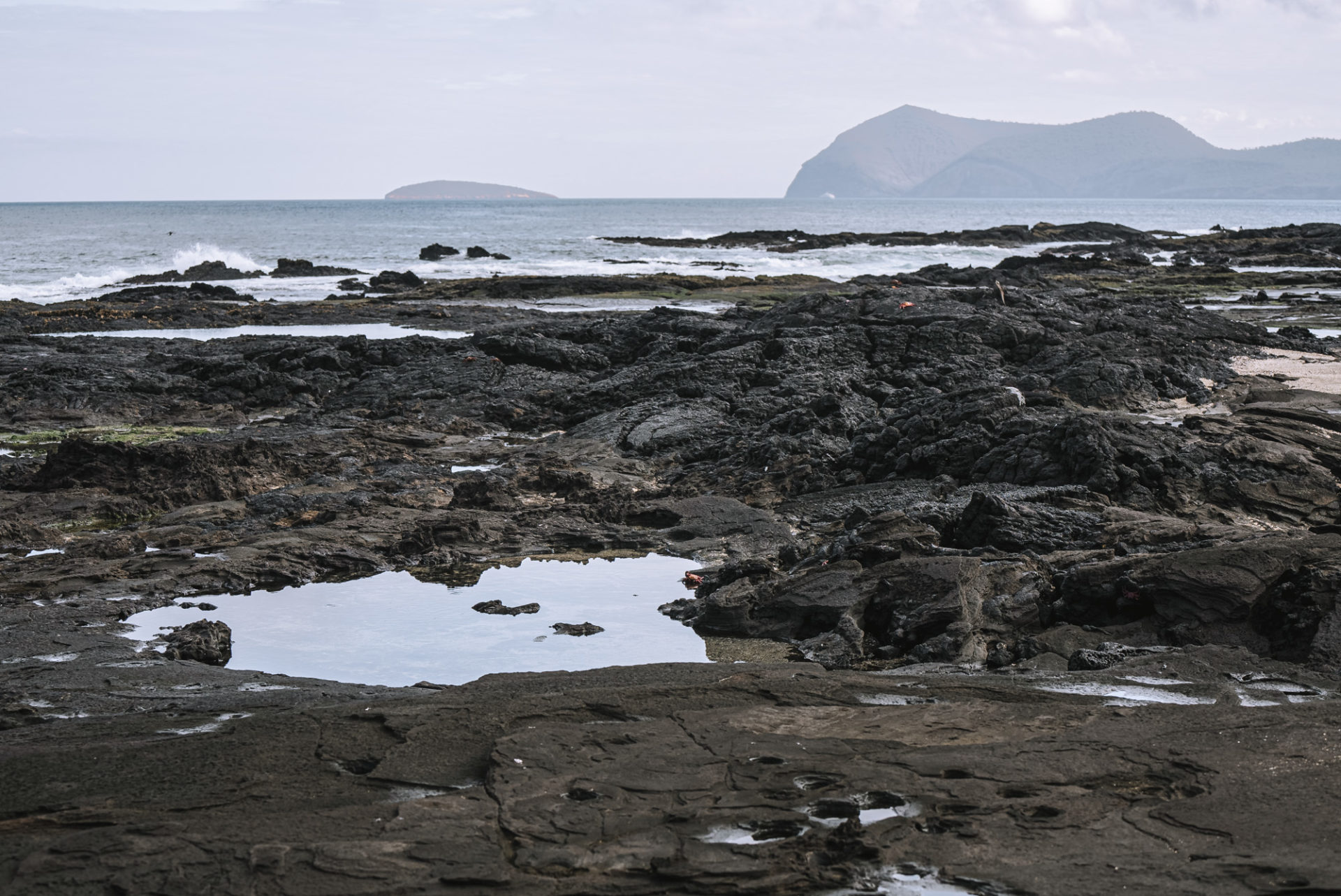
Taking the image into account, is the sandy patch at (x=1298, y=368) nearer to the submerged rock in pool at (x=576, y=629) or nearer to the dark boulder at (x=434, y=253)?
the submerged rock in pool at (x=576, y=629)

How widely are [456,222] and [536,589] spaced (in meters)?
109

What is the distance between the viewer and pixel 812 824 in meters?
3.84

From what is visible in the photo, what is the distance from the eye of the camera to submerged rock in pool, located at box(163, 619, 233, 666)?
6926 millimetres

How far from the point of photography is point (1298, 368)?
17.6 m

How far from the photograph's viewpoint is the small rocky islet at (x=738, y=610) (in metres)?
3.69

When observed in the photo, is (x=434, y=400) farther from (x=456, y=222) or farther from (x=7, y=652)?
(x=456, y=222)

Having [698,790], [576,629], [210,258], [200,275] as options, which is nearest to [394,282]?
[200,275]

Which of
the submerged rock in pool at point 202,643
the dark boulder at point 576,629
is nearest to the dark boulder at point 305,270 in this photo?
the submerged rock in pool at point 202,643

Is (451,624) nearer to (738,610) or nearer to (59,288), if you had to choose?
(738,610)

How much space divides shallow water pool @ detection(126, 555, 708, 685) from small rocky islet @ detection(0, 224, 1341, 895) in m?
0.22

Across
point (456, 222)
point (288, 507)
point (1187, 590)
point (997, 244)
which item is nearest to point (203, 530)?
point (288, 507)

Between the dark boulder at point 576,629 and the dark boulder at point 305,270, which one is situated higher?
the dark boulder at point 305,270

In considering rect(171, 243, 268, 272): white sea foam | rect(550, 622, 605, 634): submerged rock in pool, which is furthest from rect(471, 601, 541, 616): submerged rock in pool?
rect(171, 243, 268, 272): white sea foam

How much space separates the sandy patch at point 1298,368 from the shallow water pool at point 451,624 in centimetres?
1104
